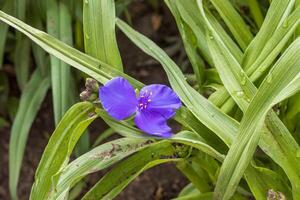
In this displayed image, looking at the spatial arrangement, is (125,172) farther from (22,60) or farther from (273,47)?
(22,60)

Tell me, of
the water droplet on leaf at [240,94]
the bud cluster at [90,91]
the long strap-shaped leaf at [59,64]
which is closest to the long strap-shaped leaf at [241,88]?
the water droplet on leaf at [240,94]

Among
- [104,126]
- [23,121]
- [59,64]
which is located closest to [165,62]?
[59,64]

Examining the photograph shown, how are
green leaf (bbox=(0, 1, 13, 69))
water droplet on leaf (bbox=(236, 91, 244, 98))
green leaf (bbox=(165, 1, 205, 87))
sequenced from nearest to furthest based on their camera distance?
water droplet on leaf (bbox=(236, 91, 244, 98))
green leaf (bbox=(165, 1, 205, 87))
green leaf (bbox=(0, 1, 13, 69))

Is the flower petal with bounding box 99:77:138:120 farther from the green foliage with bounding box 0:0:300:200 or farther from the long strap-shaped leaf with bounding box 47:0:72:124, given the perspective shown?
the long strap-shaped leaf with bounding box 47:0:72:124

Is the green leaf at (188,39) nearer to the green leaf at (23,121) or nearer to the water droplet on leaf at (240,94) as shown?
the water droplet on leaf at (240,94)

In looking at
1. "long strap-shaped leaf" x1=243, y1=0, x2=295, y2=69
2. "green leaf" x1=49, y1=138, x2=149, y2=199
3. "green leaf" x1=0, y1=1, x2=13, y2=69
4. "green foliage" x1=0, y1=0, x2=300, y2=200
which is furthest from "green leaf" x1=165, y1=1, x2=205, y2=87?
"green leaf" x1=0, y1=1, x2=13, y2=69

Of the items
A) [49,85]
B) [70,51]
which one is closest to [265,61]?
[70,51]
